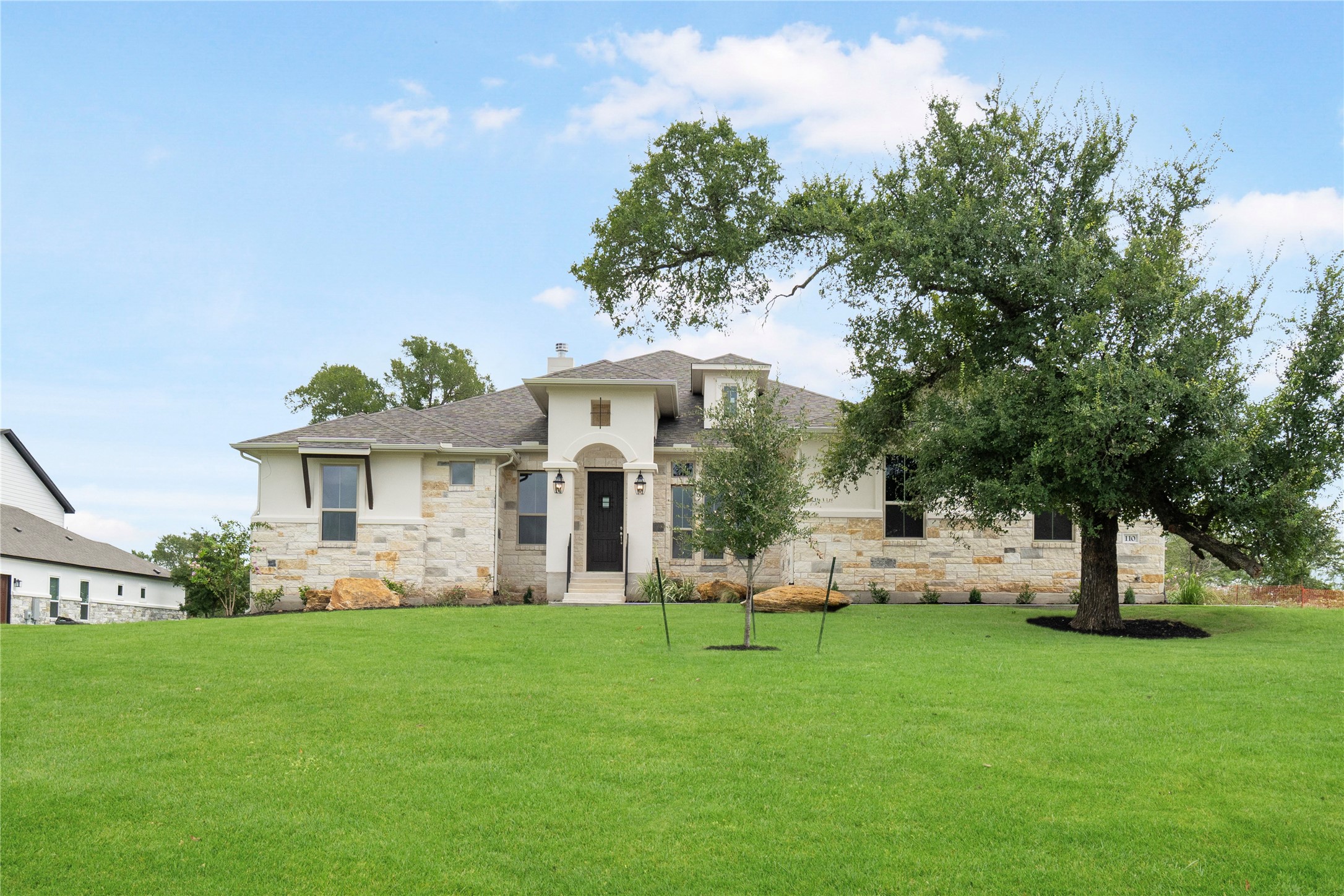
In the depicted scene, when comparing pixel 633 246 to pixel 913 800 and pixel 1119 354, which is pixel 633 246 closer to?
pixel 1119 354

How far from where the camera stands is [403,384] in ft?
131

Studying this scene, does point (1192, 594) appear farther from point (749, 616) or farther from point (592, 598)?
point (749, 616)

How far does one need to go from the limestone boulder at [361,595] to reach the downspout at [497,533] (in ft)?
7.11

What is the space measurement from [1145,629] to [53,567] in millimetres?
31923

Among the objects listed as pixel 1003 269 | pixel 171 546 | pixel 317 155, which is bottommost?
pixel 171 546

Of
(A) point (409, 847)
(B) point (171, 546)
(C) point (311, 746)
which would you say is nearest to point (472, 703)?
(C) point (311, 746)

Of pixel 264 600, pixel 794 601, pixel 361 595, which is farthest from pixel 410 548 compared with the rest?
pixel 794 601

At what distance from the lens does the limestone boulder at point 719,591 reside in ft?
69.0

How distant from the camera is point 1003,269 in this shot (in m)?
15.7

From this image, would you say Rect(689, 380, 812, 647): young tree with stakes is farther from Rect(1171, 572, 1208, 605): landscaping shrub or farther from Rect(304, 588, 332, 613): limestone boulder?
Rect(1171, 572, 1208, 605): landscaping shrub

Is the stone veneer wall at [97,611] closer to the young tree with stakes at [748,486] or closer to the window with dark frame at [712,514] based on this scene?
the window with dark frame at [712,514]

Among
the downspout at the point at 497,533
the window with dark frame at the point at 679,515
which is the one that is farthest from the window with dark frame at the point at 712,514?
the downspout at the point at 497,533

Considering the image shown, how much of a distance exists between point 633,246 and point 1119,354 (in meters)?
8.80

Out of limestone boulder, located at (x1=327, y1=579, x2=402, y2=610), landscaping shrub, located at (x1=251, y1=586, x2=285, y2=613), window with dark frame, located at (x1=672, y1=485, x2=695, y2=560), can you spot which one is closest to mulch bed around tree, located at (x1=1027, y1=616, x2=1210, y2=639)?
window with dark frame, located at (x1=672, y1=485, x2=695, y2=560)
